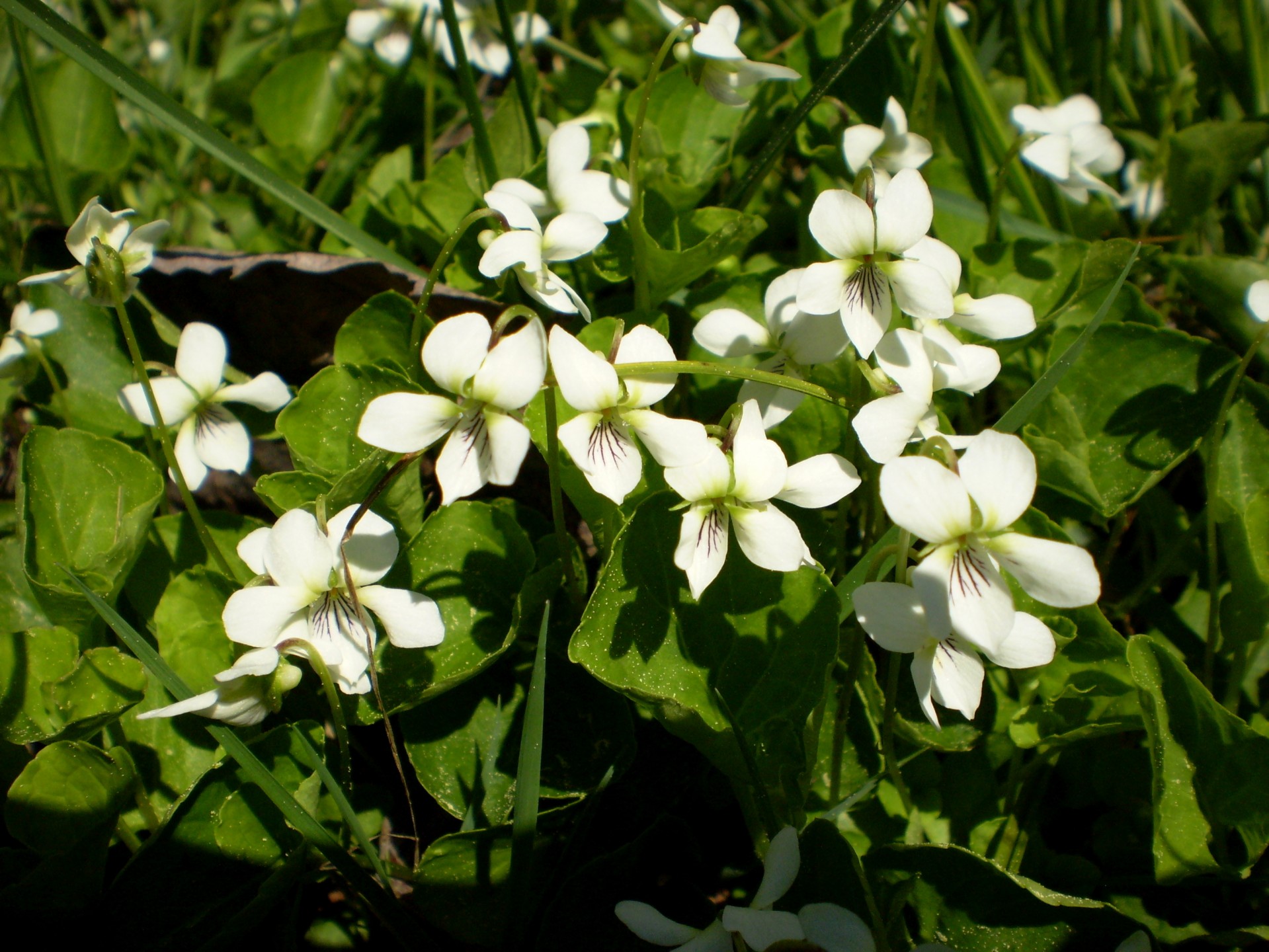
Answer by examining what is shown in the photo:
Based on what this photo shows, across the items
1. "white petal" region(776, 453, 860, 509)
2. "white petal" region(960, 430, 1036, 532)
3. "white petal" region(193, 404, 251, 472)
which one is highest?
"white petal" region(960, 430, 1036, 532)

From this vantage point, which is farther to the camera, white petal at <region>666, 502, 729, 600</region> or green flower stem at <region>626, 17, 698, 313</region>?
green flower stem at <region>626, 17, 698, 313</region>

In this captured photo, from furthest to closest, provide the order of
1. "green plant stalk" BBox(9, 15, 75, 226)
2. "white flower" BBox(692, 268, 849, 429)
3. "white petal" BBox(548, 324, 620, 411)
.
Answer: "green plant stalk" BBox(9, 15, 75, 226) → "white flower" BBox(692, 268, 849, 429) → "white petal" BBox(548, 324, 620, 411)

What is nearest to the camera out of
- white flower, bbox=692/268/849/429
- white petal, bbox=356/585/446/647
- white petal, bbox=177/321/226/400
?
white petal, bbox=356/585/446/647

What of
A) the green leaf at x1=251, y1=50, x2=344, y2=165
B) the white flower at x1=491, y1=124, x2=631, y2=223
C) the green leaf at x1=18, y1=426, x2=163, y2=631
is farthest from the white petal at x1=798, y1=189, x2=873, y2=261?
the green leaf at x1=251, y1=50, x2=344, y2=165

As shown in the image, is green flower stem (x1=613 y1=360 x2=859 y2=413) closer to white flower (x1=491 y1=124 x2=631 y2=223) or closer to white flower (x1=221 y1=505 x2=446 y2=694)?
white flower (x1=221 y1=505 x2=446 y2=694)

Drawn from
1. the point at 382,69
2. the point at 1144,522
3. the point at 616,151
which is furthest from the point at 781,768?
the point at 382,69

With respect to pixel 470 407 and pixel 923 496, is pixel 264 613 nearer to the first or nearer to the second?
pixel 470 407

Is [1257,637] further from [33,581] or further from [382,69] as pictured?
[382,69]
